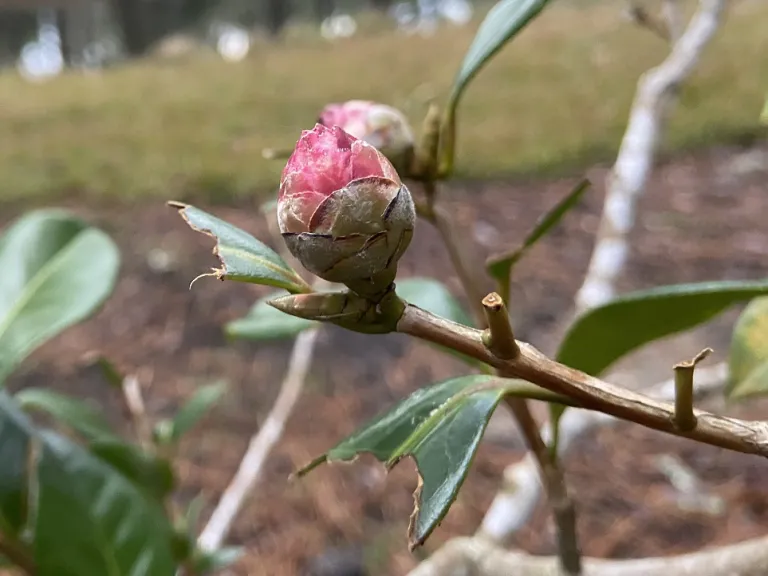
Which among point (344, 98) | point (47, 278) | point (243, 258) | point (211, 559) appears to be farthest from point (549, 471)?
point (344, 98)

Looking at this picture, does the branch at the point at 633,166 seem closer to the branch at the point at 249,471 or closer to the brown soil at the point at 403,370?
the brown soil at the point at 403,370

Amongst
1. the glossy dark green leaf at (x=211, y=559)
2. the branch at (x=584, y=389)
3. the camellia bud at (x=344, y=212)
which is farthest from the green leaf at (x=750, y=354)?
the glossy dark green leaf at (x=211, y=559)

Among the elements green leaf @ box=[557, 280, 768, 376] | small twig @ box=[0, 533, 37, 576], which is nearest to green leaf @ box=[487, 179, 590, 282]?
green leaf @ box=[557, 280, 768, 376]

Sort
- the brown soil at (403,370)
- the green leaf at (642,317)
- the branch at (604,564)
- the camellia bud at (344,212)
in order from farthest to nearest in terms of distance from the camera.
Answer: the brown soil at (403,370), the branch at (604,564), the green leaf at (642,317), the camellia bud at (344,212)

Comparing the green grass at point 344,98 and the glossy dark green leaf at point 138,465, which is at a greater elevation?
the glossy dark green leaf at point 138,465

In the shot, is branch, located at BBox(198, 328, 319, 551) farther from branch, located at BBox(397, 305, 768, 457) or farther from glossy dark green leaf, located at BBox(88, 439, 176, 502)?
branch, located at BBox(397, 305, 768, 457)

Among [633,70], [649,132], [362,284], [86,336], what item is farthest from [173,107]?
[362,284]

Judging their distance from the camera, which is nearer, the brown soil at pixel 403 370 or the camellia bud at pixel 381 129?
the camellia bud at pixel 381 129
